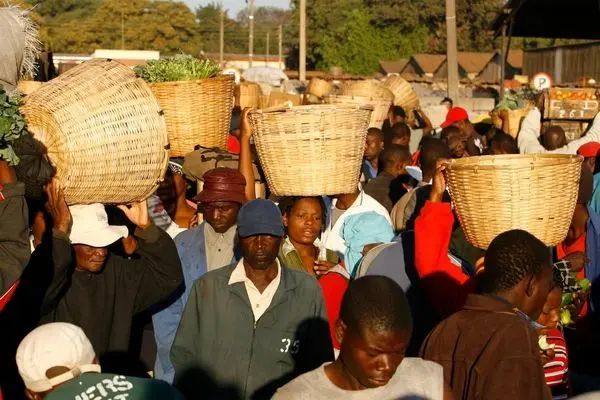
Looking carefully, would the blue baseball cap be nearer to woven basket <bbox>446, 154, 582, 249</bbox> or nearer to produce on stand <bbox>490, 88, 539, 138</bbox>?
woven basket <bbox>446, 154, 582, 249</bbox>

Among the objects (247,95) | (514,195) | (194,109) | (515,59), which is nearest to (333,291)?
(514,195)

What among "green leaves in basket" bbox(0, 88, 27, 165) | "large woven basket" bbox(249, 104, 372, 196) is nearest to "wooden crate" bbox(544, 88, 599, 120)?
"large woven basket" bbox(249, 104, 372, 196)

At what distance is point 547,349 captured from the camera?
5.04 m

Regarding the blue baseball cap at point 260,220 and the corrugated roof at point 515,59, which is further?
the corrugated roof at point 515,59

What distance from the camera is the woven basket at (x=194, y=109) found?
23.6 ft

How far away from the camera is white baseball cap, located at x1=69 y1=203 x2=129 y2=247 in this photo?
216 inches

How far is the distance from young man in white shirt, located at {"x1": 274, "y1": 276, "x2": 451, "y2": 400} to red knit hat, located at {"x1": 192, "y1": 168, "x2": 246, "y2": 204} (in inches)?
107

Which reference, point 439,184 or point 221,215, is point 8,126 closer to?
point 221,215

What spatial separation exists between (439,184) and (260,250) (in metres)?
1.14

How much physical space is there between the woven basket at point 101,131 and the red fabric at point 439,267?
4.38ft

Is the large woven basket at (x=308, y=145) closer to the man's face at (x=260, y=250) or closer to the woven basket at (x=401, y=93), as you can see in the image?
the man's face at (x=260, y=250)

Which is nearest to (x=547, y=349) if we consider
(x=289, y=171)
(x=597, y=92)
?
(x=289, y=171)

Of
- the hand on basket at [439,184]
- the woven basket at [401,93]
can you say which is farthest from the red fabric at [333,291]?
the woven basket at [401,93]

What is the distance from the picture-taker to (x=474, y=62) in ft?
197
